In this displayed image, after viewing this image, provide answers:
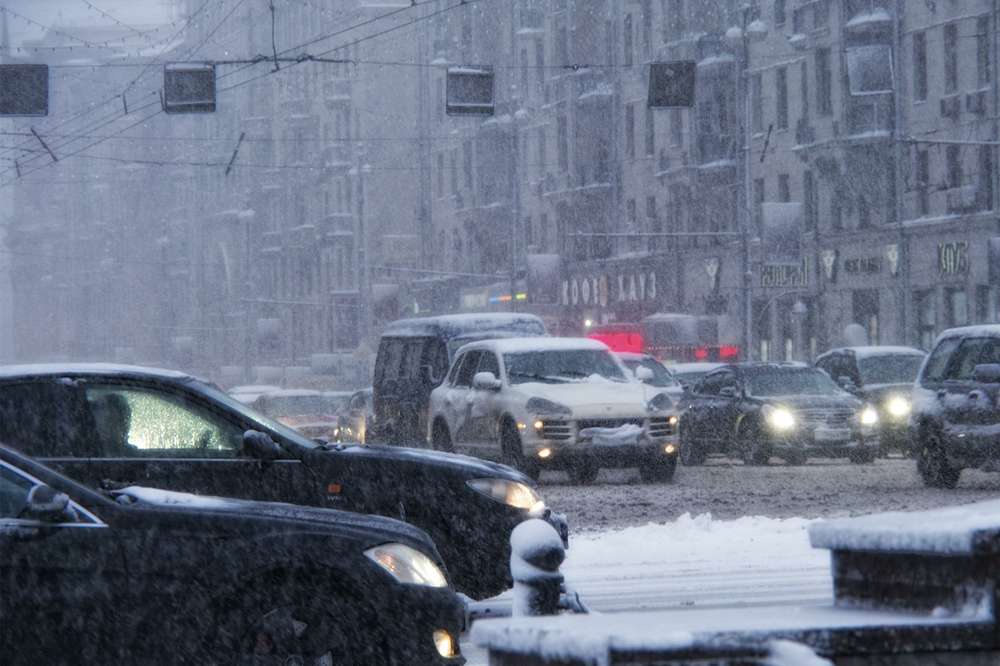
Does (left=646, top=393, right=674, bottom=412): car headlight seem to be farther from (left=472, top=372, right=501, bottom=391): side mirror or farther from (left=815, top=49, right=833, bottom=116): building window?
(left=815, top=49, right=833, bottom=116): building window

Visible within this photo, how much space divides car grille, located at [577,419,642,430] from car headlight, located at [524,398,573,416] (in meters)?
0.22

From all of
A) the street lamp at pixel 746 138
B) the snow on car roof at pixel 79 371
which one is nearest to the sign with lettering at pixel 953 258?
the street lamp at pixel 746 138

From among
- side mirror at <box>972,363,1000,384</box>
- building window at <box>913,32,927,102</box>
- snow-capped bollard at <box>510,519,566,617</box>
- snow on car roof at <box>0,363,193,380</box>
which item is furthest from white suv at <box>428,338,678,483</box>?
building window at <box>913,32,927,102</box>

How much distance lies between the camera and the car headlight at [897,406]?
33062mm

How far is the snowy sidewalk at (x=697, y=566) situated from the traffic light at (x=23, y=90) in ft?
56.3

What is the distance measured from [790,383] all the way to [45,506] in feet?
82.2

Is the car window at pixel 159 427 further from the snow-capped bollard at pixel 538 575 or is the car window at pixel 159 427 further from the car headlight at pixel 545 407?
the car headlight at pixel 545 407

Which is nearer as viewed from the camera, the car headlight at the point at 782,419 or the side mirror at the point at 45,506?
the side mirror at the point at 45,506

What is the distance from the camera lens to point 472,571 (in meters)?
10.9

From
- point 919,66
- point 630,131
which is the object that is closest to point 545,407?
point 919,66

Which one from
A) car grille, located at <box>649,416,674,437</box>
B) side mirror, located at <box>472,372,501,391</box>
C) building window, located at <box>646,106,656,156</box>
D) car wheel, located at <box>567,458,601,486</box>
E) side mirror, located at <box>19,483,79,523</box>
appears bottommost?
car wheel, located at <box>567,458,601,486</box>

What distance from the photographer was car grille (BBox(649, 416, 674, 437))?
2452 centimetres

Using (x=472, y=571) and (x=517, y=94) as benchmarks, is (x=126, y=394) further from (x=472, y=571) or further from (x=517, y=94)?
(x=517, y=94)

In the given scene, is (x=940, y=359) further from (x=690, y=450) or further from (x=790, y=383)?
(x=690, y=450)
